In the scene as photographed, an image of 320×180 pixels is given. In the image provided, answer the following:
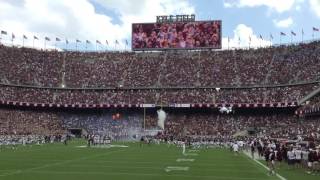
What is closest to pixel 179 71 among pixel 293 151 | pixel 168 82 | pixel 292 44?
pixel 168 82

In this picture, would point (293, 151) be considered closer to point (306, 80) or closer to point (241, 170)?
point (241, 170)

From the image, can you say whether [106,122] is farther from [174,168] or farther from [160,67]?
[174,168]

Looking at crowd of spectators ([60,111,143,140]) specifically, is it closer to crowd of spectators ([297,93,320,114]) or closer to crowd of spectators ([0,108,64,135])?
crowd of spectators ([0,108,64,135])

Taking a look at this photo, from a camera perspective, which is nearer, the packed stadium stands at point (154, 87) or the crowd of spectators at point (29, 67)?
the packed stadium stands at point (154, 87)

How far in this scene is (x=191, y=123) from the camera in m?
79.7

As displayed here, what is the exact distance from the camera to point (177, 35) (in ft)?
301

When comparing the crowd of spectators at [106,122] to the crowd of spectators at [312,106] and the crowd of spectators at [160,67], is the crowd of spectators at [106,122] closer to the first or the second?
the crowd of spectators at [160,67]

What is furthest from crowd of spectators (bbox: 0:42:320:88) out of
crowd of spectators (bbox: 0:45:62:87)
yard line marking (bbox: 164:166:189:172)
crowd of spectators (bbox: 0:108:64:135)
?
yard line marking (bbox: 164:166:189:172)

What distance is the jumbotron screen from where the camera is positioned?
90.8 metres

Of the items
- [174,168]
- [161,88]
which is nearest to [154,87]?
[161,88]

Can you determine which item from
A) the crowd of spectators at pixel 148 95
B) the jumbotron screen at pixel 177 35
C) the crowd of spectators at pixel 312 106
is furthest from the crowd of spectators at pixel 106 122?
the crowd of spectators at pixel 312 106

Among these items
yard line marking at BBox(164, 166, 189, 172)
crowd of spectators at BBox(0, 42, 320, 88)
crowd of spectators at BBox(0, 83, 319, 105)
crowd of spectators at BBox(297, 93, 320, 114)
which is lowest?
yard line marking at BBox(164, 166, 189, 172)

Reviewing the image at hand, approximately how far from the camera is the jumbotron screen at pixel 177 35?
90.8 meters

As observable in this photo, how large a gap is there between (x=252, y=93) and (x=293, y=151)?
48.9m
